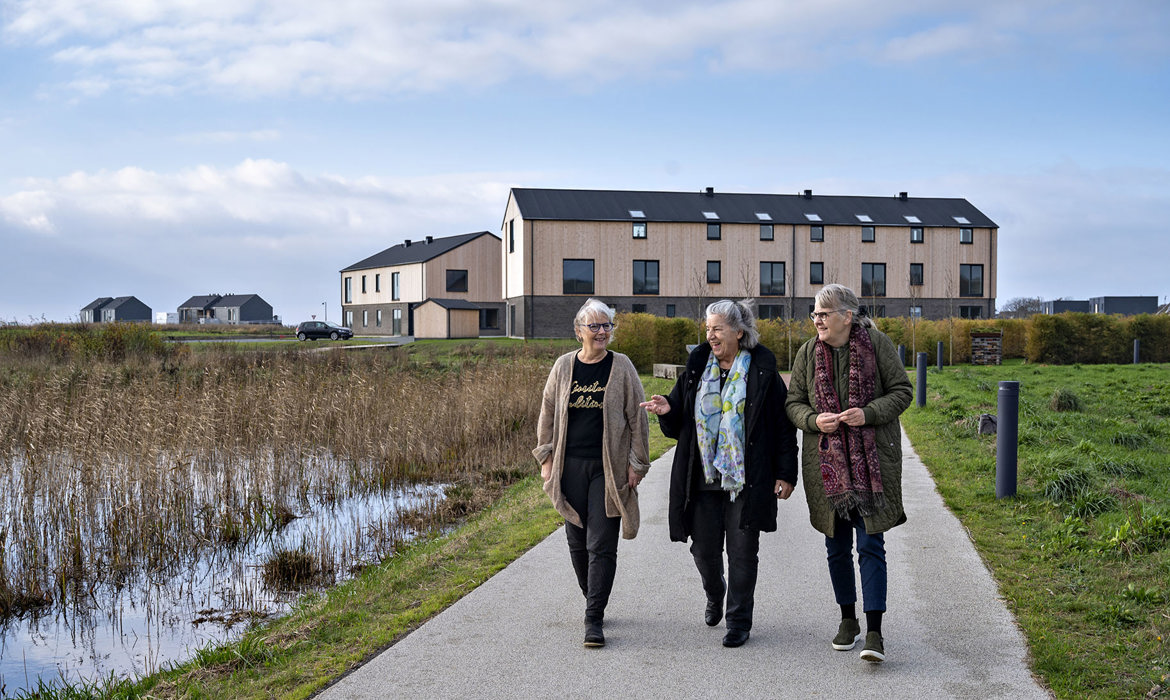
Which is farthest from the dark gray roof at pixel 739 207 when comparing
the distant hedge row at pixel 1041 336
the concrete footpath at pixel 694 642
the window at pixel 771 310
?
the concrete footpath at pixel 694 642

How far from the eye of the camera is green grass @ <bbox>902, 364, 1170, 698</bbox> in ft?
14.7

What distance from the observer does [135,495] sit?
8.91 meters

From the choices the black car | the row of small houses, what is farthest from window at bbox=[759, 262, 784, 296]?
the row of small houses

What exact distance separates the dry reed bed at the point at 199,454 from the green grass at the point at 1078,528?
5979 mm

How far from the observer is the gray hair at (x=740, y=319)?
15.7 feet

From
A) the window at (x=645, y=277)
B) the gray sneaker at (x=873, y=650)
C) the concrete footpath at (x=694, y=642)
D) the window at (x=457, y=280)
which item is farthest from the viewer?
the window at (x=457, y=280)

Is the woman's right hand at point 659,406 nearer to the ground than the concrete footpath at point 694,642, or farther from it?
farther from it

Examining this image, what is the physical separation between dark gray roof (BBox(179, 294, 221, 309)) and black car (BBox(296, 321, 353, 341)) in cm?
6510

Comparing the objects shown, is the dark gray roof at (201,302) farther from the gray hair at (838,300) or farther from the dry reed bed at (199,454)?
the gray hair at (838,300)

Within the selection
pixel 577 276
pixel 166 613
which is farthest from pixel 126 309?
pixel 166 613

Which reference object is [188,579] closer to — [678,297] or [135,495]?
[135,495]

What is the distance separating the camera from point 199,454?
11.2 m

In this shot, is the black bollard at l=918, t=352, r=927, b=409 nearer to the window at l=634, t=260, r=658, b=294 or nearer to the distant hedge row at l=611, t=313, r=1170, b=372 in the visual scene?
the distant hedge row at l=611, t=313, r=1170, b=372

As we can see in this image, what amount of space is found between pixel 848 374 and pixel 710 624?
159cm
